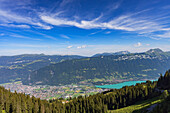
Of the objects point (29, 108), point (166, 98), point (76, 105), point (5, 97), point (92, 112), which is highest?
point (166, 98)

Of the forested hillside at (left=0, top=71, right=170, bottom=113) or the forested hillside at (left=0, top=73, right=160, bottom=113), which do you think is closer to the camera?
the forested hillside at (left=0, top=71, right=170, bottom=113)

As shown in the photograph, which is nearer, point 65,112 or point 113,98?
point 65,112

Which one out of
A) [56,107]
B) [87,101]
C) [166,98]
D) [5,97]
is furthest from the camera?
[87,101]

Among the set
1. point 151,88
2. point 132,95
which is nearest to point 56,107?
point 132,95

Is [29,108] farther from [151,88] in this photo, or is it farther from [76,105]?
[151,88]

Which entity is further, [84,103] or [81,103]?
[81,103]

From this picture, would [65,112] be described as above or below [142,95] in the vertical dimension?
below

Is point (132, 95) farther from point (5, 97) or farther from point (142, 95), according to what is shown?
point (5, 97)

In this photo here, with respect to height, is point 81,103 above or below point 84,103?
below

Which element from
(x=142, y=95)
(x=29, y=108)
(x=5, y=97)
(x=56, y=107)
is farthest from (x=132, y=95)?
(x=5, y=97)

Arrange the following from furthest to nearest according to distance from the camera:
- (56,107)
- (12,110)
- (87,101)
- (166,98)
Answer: (87,101) < (56,107) < (12,110) < (166,98)

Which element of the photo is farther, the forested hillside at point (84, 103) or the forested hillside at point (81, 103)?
the forested hillside at point (84, 103)
